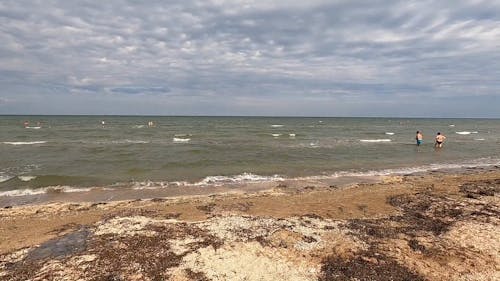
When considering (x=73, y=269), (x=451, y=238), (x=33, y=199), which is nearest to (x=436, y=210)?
(x=451, y=238)

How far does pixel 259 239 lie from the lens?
7430 millimetres

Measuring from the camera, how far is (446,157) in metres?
23.9

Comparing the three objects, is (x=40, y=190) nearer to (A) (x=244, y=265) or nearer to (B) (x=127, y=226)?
(B) (x=127, y=226)

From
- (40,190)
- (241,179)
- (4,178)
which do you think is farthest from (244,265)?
(4,178)

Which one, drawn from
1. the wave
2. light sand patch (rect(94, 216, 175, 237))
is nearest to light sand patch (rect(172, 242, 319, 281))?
light sand patch (rect(94, 216, 175, 237))

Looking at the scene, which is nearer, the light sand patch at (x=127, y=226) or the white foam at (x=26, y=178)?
the light sand patch at (x=127, y=226)

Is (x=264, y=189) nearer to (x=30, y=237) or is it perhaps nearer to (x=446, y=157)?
(x=30, y=237)

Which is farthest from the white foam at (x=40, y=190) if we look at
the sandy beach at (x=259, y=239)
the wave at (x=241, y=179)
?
the sandy beach at (x=259, y=239)

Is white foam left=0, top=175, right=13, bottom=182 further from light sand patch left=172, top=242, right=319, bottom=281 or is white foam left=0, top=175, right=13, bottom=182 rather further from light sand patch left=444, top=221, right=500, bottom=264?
light sand patch left=444, top=221, right=500, bottom=264

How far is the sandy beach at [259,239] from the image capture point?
608 cm

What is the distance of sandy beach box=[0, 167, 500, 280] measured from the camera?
6.08 meters

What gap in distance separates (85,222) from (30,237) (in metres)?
1.27

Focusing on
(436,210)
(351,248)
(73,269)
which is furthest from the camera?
(436,210)

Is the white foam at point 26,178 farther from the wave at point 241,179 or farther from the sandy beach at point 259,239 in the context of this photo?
the sandy beach at point 259,239
